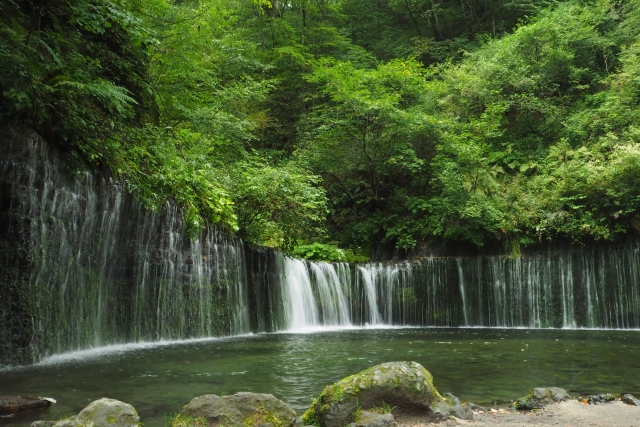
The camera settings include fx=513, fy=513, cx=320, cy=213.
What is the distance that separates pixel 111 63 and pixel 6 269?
547 cm

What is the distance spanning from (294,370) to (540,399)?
369cm

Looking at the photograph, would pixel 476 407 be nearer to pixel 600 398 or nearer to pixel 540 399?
pixel 540 399

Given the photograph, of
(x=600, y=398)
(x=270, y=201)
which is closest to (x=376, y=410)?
(x=600, y=398)

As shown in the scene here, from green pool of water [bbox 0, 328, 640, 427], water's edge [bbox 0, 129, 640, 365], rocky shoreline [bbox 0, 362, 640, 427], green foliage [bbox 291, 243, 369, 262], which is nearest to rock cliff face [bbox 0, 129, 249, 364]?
water's edge [bbox 0, 129, 640, 365]

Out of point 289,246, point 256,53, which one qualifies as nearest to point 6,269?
point 289,246

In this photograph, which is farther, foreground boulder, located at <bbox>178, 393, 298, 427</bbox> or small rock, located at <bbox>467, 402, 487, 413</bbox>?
small rock, located at <bbox>467, 402, 487, 413</bbox>

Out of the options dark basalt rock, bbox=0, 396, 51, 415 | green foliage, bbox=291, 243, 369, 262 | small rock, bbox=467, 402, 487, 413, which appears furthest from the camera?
green foliage, bbox=291, 243, 369, 262

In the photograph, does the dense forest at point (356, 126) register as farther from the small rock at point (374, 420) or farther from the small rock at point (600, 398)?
the small rock at point (600, 398)

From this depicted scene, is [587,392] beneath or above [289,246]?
beneath

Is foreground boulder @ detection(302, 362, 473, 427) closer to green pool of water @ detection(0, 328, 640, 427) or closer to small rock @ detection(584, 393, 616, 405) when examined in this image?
green pool of water @ detection(0, 328, 640, 427)

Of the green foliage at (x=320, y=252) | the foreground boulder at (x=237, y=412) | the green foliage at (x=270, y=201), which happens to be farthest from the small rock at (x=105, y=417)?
the green foliage at (x=320, y=252)

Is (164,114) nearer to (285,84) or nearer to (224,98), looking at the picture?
(224,98)

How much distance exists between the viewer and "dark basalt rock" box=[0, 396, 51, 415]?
5.07m

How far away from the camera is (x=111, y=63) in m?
11.4
